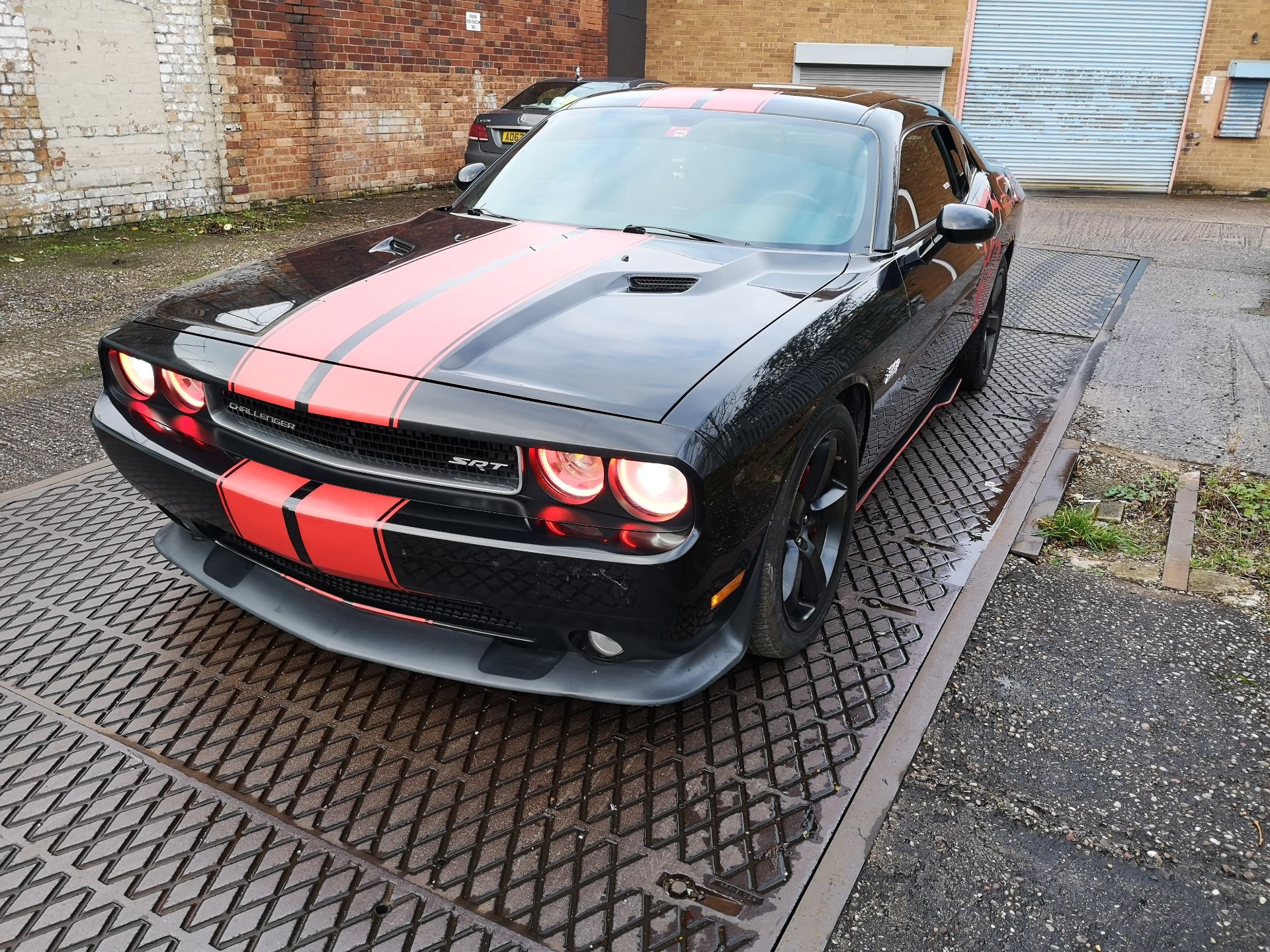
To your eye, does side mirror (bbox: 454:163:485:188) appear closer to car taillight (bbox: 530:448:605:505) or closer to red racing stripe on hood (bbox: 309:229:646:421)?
red racing stripe on hood (bbox: 309:229:646:421)

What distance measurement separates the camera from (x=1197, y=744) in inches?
98.7

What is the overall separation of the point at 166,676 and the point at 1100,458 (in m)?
3.80

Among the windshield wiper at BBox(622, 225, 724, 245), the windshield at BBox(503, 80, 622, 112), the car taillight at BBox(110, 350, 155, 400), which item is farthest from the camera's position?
the windshield at BBox(503, 80, 622, 112)

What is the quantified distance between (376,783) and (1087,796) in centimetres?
168

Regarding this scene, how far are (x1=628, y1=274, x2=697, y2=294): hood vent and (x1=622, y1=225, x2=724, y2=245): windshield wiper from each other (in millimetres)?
436

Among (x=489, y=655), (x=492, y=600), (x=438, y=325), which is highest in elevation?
(x=438, y=325)

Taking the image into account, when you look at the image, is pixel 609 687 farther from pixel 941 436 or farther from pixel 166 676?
pixel 941 436

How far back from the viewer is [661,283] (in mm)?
2666

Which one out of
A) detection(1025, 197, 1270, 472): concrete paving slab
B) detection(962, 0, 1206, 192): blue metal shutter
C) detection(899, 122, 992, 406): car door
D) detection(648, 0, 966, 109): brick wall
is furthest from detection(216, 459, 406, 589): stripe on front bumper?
detection(962, 0, 1206, 192): blue metal shutter

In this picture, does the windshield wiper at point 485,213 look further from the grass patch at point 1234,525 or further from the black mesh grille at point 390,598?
the grass patch at point 1234,525

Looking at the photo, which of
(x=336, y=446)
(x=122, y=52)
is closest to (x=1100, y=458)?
(x=336, y=446)

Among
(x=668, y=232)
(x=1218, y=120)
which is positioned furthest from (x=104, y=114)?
(x=1218, y=120)

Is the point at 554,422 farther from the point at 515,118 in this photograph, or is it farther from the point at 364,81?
the point at 364,81

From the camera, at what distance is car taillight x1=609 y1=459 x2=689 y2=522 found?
6.43 feet
